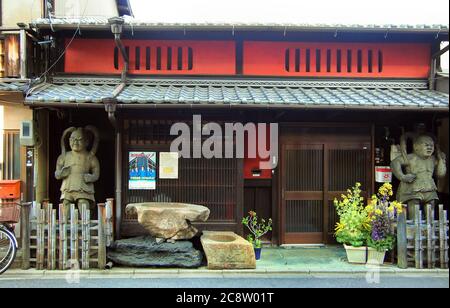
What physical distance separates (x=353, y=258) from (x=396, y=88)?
4.40 m

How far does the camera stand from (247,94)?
8.97 metres

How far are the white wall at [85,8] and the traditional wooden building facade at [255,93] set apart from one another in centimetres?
159

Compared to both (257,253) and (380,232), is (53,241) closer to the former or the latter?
(257,253)

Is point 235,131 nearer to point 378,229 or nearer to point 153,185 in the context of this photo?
point 153,185

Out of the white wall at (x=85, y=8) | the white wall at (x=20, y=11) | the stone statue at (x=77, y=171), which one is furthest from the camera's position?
the white wall at (x=85, y=8)

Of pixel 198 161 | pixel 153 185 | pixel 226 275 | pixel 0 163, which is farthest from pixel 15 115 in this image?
pixel 226 275

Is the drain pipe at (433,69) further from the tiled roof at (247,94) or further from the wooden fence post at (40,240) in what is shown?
the wooden fence post at (40,240)

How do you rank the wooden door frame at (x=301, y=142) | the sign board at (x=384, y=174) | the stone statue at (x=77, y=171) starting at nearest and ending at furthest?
1. the stone statue at (x=77, y=171)
2. the wooden door frame at (x=301, y=142)
3. the sign board at (x=384, y=174)

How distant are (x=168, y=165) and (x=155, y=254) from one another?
227 cm

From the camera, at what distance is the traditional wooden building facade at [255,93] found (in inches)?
370

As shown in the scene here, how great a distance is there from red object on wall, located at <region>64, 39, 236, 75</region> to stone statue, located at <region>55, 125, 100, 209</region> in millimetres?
1946

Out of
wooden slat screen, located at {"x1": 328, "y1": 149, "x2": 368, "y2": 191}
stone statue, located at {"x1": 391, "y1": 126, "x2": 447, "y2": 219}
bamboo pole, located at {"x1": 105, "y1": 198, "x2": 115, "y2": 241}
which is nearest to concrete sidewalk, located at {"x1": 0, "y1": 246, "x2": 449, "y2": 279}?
bamboo pole, located at {"x1": 105, "y1": 198, "x2": 115, "y2": 241}

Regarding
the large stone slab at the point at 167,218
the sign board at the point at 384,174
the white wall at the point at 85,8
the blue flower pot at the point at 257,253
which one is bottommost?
the blue flower pot at the point at 257,253

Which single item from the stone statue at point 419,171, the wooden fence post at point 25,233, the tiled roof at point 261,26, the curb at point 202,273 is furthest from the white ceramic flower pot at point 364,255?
the wooden fence post at point 25,233
